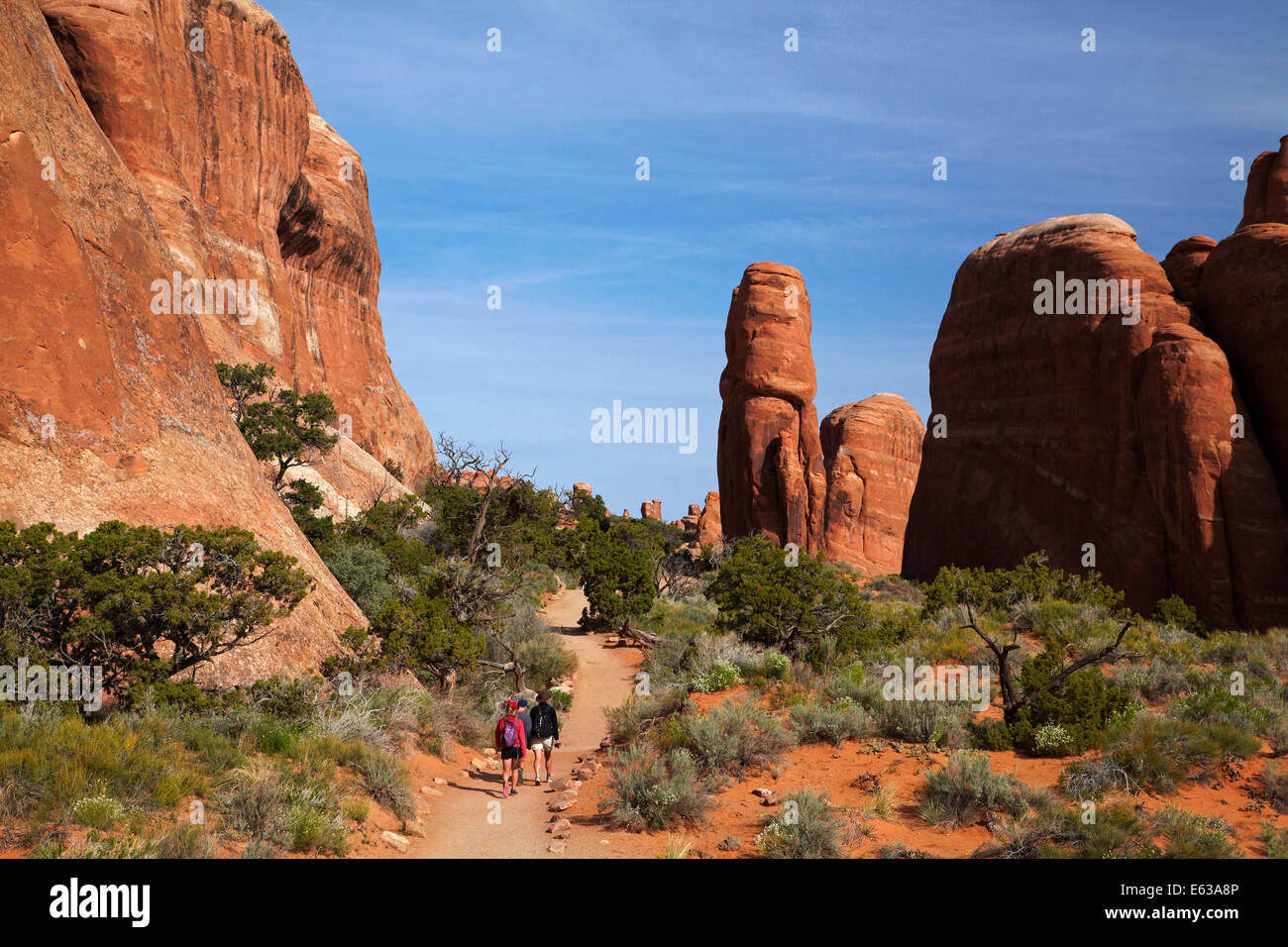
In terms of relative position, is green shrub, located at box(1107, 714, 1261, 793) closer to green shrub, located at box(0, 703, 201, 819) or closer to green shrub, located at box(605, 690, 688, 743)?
green shrub, located at box(605, 690, 688, 743)

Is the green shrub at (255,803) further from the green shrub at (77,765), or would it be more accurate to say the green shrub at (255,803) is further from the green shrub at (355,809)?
the green shrub at (355,809)

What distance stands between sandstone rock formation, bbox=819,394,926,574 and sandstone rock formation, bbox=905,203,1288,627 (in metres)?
21.1

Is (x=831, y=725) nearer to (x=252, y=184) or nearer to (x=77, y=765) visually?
(x=77, y=765)

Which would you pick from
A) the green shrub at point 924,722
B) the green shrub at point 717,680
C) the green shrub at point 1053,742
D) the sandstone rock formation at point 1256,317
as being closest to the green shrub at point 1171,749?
the green shrub at point 1053,742

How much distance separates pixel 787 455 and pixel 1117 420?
2522 centimetres

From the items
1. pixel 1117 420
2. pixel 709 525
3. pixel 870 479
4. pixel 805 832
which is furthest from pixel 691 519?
pixel 805 832

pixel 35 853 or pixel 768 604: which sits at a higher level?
pixel 768 604

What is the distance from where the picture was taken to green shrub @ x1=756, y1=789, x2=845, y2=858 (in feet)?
32.8

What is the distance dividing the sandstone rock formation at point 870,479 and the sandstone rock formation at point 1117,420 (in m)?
21.1

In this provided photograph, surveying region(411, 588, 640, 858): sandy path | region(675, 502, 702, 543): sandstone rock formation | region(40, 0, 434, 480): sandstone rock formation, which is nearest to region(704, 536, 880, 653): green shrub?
region(411, 588, 640, 858): sandy path

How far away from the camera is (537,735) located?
15281mm

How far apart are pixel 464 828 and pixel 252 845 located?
12.2ft
